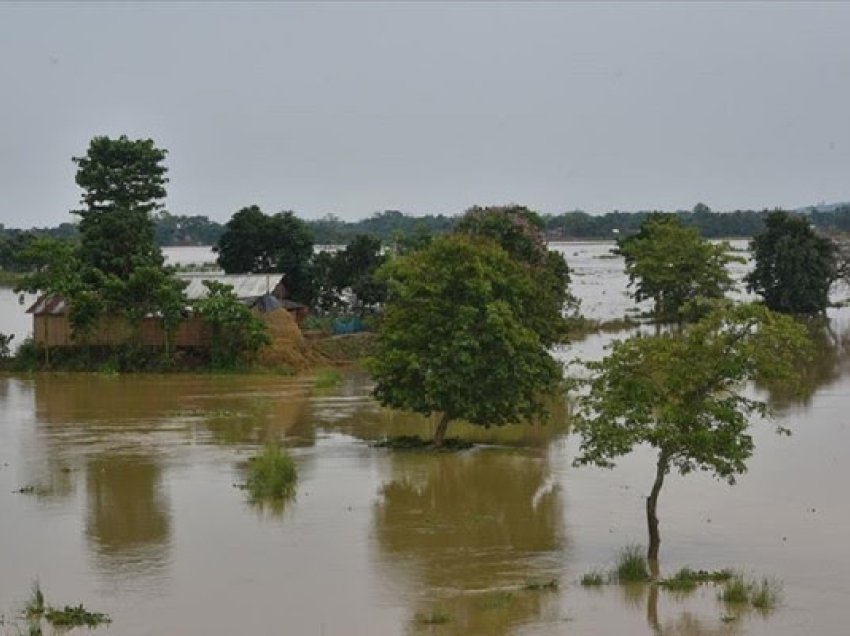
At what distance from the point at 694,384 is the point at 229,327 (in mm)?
23838

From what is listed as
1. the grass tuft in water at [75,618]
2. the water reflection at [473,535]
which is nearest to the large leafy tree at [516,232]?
the water reflection at [473,535]

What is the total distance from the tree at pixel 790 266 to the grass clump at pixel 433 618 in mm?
42084

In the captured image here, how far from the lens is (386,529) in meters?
18.8

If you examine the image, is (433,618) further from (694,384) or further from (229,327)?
(229,327)

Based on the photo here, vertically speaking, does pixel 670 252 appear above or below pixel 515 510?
above

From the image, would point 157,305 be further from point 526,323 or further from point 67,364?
point 526,323

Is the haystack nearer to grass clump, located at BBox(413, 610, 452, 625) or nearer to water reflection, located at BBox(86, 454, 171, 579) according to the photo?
water reflection, located at BBox(86, 454, 171, 579)

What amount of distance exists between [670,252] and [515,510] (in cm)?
3315

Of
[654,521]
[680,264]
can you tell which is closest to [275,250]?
[680,264]

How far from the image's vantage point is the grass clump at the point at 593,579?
51.3ft

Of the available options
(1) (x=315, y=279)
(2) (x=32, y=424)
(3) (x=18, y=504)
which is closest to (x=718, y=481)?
(3) (x=18, y=504)

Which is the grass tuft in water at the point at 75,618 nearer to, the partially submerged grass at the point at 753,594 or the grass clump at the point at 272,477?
the grass clump at the point at 272,477

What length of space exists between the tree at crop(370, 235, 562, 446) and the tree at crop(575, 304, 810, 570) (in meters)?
7.87

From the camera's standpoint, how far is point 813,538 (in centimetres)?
1803
